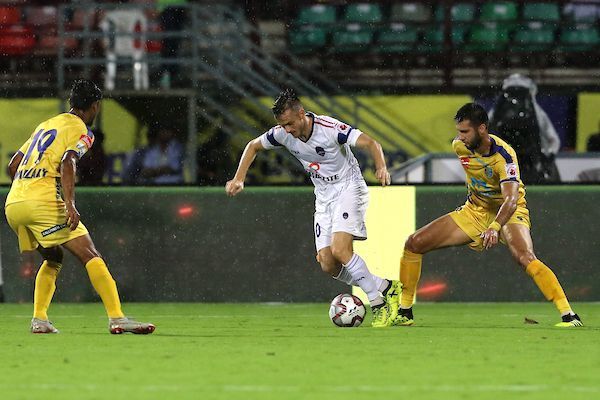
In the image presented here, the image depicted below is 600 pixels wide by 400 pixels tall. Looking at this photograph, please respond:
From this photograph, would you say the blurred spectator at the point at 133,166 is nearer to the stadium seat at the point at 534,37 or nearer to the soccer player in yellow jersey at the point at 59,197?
the stadium seat at the point at 534,37

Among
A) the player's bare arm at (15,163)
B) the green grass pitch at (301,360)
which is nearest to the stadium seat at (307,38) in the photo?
the green grass pitch at (301,360)

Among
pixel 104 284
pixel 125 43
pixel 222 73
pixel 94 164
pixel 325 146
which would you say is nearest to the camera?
pixel 104 284

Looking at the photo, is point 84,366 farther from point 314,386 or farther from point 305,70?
point 305,70

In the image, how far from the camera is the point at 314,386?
6.64 m

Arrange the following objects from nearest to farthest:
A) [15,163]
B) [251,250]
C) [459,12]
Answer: [15,163] < [251,250] < [459,12]

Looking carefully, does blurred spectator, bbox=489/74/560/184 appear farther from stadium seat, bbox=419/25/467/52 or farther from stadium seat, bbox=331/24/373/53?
stadium seat, bbox=331/24/373/53

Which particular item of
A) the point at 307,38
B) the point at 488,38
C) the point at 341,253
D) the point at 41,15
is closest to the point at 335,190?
the point at 341,253

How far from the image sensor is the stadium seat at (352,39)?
21.6m

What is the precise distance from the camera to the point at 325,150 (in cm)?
1075

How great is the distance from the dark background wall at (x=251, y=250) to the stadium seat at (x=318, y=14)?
26.0 feet

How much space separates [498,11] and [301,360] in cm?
1545

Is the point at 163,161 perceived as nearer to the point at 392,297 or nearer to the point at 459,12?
the point at 459,12

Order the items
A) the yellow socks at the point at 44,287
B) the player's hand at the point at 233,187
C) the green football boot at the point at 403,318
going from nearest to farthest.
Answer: the yellow socks at the point at 44,287, the player's hand at the point at 233,187, the green football boot at the point at 403,318

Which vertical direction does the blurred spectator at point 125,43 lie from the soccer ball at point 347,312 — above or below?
above
